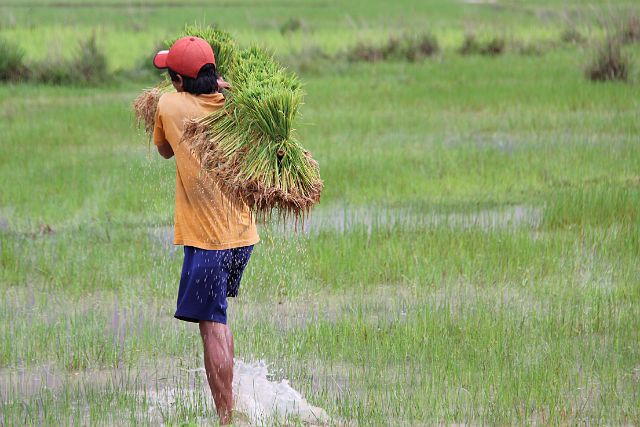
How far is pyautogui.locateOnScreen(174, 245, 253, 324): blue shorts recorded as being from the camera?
442cm

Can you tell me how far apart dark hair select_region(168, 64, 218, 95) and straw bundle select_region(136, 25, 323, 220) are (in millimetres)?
91

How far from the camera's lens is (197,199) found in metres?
4.49

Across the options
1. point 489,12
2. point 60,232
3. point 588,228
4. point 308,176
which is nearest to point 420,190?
point 588,228

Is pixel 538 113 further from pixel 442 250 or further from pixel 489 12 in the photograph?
pixel 489 12

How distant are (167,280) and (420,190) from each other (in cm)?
324

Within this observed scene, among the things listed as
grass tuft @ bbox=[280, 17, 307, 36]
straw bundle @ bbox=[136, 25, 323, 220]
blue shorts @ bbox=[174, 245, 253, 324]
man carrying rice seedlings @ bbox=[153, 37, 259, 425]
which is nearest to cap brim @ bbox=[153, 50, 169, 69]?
man carrying rice seedlings @ bbox=[153, 37, 259, 425]

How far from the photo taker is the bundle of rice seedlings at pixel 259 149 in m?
4.37

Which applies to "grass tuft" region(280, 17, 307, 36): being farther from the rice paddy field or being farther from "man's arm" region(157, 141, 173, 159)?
"man's arm" region(157, 141, 173, 159)

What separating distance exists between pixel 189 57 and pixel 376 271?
3018 mm

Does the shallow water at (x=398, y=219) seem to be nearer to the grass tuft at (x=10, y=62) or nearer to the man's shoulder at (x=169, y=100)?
the man's shoulder at (x=169, y=100)

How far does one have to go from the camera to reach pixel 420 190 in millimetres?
9719

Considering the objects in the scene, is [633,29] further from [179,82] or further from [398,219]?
[179,82]

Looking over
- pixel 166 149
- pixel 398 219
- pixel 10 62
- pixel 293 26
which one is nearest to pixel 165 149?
pixel 166 149

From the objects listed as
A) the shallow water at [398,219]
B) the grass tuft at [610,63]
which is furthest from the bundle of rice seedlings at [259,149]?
the grass tuft at [610,63]
